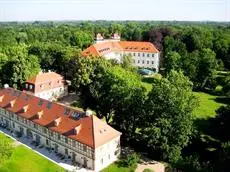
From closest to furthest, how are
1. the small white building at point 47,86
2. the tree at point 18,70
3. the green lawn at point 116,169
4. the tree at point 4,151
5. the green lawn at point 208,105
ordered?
the tree at point 4,151
the green lawn at point 116,169
the green lawn at point 208,105
the small white building at point 47,86
the tree at point 18,70

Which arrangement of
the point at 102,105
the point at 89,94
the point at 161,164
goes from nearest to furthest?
the point at 161,164 → the point at 102,105 → the point at 89,94

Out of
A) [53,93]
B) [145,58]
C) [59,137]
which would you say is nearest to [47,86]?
[53,93]

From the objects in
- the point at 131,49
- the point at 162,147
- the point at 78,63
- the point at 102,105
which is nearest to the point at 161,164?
the point at 162,147

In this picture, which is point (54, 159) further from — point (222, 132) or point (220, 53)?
point (220, 53)

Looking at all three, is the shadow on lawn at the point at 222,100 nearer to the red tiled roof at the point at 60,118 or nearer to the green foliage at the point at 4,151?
the red tiled roof at the point at 60,118

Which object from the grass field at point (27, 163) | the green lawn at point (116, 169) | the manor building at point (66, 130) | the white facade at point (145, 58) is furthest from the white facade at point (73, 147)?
the white facade at point (145, 58)

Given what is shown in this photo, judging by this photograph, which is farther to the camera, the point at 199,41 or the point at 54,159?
the point at 199,41
